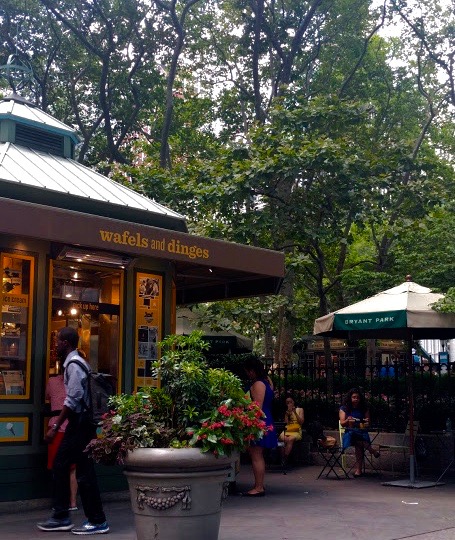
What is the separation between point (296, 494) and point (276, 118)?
26.6 feet

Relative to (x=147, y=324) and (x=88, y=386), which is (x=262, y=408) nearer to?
(x=147, y=324)

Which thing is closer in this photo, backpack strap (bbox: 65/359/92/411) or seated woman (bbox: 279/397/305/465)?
backpack strap (bbox: 65/359/92/411)

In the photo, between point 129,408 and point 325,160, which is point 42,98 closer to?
point 325,160

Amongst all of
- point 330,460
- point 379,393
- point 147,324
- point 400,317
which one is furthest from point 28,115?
point 379,393

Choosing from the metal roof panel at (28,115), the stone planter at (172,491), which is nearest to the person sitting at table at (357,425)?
the metal roof panel at (28,115)

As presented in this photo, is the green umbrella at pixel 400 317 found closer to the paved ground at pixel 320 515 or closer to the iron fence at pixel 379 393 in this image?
the paved ground at pixel 320 515

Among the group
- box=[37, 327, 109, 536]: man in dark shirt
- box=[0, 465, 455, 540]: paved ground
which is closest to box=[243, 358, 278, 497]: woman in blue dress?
box=[0, 465, 455, 540]: paved ground

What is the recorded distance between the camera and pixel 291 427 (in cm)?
1337

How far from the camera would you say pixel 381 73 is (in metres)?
22.5

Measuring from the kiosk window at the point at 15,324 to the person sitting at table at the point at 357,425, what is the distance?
5.38 metres

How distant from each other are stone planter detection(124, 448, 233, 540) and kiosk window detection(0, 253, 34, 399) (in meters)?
2.87

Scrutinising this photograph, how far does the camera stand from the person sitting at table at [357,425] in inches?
469

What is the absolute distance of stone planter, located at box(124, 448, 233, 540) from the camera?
234 inches

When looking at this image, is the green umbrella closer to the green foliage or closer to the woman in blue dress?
the woman in blue dress
